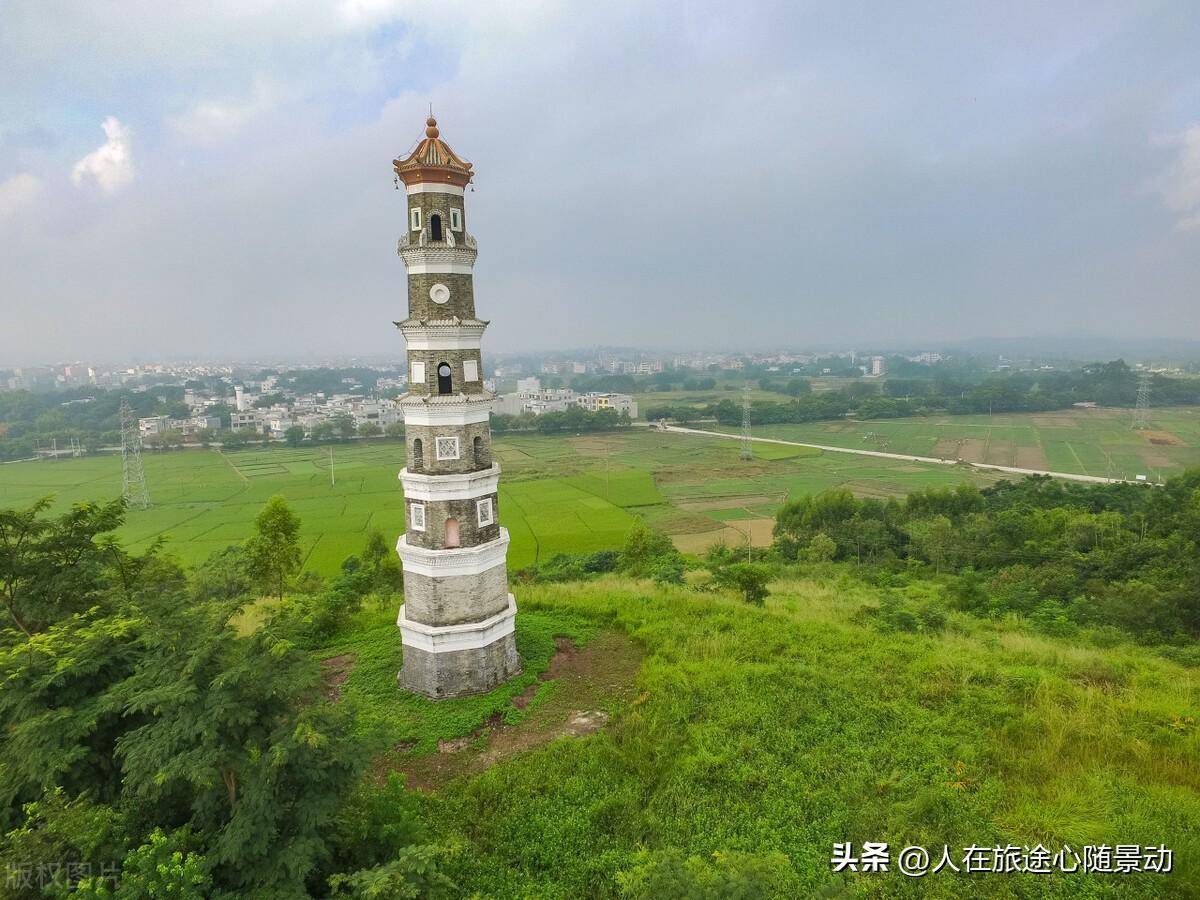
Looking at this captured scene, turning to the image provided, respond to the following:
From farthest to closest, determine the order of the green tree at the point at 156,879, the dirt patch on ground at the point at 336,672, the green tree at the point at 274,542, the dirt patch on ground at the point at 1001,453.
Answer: the dirt patch on ground at the point at 1001,453
the green tree at the point at 274,542
the dirt patch on ground at the point at 336,672
the green tree at the point at 156,879

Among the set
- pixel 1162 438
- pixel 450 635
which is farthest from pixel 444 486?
pixel 1162 438

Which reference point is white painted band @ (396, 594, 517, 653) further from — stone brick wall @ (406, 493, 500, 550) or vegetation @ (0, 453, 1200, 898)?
stone brick wall @ (406, 493, 500, 550)

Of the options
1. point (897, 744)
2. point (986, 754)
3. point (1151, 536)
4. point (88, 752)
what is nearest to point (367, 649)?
point (88, 752)

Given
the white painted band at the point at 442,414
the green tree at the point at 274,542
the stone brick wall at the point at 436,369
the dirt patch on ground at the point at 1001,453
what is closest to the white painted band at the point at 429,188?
the stone brick wall at the point at 436,369

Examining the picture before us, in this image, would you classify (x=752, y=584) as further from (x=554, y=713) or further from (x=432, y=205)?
(x=432, y=205)

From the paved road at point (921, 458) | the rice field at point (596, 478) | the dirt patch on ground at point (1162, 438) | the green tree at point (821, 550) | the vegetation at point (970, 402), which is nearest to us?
the green tree at point (821, 550)

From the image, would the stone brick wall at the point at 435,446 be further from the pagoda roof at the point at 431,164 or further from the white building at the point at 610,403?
the white building at the point at 610,403

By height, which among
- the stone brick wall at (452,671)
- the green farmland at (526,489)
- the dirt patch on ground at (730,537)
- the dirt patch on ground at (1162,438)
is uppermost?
the stone brick wall at (452,671)
